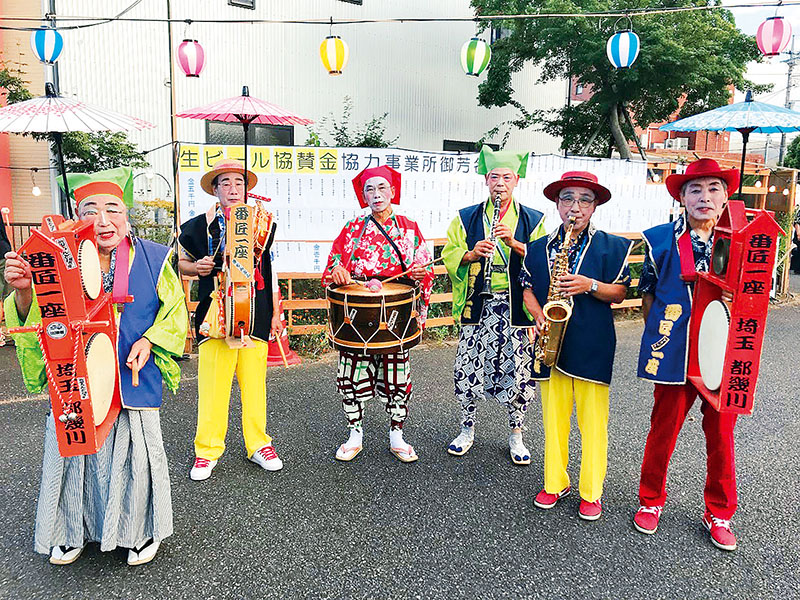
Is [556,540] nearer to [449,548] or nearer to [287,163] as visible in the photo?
[449,548]

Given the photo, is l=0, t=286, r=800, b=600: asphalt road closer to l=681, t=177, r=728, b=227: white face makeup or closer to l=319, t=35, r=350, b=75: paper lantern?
l=681, t=177, r=728, b=227: white face makeup

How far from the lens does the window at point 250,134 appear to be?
10.9 metres

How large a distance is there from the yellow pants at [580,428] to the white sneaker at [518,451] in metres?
0.52

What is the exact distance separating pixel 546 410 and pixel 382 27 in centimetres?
1168

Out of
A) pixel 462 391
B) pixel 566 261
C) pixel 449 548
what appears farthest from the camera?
pixel 462 391

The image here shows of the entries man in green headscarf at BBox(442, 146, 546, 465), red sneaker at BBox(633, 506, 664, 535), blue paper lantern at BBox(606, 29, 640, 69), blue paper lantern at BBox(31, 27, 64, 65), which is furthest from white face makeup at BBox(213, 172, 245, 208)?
blue paper lantern at BBox(606, 29, 640, 69)

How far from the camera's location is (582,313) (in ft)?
11.3

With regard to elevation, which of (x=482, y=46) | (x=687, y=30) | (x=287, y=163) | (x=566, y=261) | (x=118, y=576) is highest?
(x=687, y=30)

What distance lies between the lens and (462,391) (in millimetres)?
4359

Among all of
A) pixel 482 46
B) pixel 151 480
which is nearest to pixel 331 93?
pixel 482 46

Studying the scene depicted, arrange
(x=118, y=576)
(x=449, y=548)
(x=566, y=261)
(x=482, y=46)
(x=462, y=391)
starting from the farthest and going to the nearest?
1. (x=482, y=46)
2. (x=462, y=391)
3. (x=566, y=261)
4. (x=449, y=548)
5. (x=118, y=576)

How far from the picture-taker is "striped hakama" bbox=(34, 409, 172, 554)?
281 cm

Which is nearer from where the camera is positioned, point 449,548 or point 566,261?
point 449,548

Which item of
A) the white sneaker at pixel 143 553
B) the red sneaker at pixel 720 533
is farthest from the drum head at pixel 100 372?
the red sneaker at pixel 720 533
